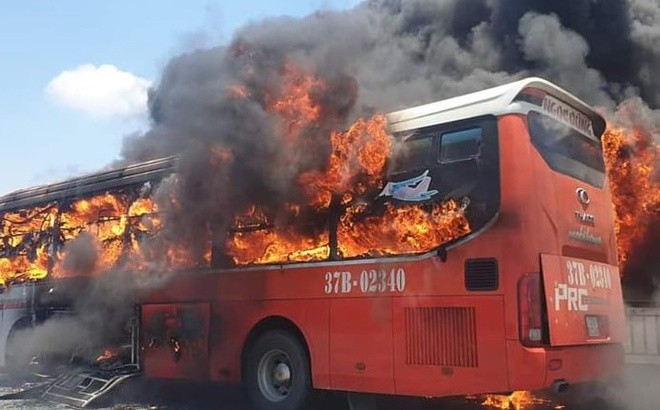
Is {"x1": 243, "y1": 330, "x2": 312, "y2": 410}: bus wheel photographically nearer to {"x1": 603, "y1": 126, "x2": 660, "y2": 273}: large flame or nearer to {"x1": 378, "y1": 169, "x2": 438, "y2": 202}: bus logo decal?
{"x1": 378, "y1": 169, "x2": 438, "y2": 202}: bus logo decal

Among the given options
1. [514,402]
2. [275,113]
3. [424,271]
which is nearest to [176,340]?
[275,113]

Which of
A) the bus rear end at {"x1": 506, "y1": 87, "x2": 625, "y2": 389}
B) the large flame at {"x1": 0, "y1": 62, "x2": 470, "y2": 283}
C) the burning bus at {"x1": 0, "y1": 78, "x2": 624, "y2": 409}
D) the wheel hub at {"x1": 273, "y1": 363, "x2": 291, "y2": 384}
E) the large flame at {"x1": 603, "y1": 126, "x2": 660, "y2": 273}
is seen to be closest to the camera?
the bus rear end at {"x1": 506, "y1": 87, "x2": 625, "y2": 389}

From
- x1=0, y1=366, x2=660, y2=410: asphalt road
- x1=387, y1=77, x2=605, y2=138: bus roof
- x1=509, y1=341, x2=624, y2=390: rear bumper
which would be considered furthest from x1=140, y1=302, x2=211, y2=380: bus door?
x1=509, y1=341, x2=624, y2=390: rear bumper

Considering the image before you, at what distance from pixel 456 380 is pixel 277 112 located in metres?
3.55

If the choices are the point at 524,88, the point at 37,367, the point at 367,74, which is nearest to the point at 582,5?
the point at 367,74

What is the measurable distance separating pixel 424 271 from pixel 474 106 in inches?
63.2

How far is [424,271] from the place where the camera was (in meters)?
6.17

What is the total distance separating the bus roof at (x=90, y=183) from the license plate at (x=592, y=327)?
5.30 metres

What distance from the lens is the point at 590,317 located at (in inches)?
251

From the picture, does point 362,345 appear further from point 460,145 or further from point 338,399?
point 460,145

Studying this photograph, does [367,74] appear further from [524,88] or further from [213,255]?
[213,255]

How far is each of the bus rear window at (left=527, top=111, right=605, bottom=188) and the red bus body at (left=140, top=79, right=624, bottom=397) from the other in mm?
93

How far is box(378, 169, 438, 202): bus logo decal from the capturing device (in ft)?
20.8

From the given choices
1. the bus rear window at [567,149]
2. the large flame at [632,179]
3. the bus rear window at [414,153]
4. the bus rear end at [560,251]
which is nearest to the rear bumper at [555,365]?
the bus rear end at [560,251]
